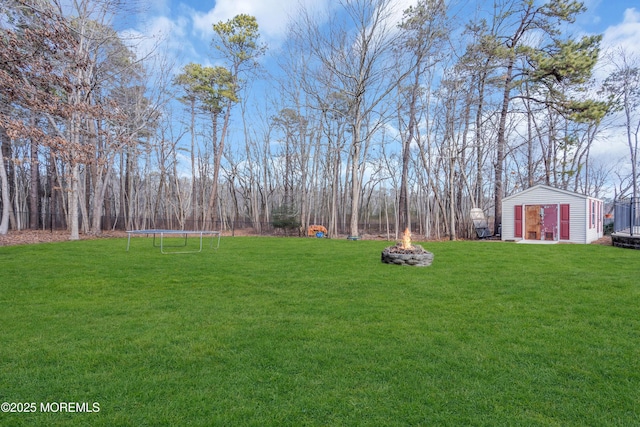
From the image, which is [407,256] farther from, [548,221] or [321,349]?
[548,221]

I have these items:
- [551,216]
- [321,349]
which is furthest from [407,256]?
[551,216]

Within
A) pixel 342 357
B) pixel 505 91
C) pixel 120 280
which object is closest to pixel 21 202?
pixel 120 280

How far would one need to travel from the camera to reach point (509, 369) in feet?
7.31

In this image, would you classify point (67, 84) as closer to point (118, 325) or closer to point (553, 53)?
point (118, 325)

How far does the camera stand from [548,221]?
13406 millimetres

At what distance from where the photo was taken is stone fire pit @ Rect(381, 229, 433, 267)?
6168mm

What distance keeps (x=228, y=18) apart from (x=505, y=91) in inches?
508

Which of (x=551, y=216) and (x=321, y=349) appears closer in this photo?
(x=321, y=349)

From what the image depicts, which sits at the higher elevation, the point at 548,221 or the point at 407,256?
the point at 548,221

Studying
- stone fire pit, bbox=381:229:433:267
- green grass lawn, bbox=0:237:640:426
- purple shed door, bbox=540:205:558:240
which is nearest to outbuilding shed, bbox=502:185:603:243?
purple shed door, bbox=540:205:558:240

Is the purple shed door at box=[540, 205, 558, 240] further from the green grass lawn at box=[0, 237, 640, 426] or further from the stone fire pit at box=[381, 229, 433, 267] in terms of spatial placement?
the stone fire pit at box=[381, 229, 433, 267]

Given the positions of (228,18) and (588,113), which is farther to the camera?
(228,18)

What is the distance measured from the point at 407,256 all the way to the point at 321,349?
3988mm

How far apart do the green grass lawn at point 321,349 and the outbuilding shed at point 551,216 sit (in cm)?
779
